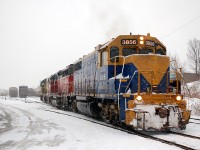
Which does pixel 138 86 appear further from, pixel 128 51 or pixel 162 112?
pixel 128 51

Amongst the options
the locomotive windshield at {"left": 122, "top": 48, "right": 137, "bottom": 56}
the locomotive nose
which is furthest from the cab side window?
the locomotive nose

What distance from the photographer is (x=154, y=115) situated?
34.3ft

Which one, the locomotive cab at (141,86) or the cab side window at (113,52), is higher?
the cab side window at (113,52)

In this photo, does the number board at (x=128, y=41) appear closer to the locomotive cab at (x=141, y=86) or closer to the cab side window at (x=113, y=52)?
the locomotive cab at (x=141, y=86)

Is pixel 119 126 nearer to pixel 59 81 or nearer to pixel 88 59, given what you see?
pixel 88 59

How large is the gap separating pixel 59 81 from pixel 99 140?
63.2 ft

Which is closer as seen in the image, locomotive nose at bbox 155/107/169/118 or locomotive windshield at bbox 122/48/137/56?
locomotive nose at bbox 155/107/169/118

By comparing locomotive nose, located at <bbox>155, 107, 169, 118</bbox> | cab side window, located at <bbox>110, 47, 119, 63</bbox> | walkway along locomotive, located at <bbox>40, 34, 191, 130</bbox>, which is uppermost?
cab side window, located at <bbox>110, 47, 119, 63</bbox>

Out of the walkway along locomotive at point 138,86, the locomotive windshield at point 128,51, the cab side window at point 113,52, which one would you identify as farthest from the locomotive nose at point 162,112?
the cab side window at point 113,52

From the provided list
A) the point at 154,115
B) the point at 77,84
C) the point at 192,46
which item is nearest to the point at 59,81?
the point at 77,84

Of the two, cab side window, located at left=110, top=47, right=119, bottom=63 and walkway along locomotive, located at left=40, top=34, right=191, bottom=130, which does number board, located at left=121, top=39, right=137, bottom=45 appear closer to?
walkway along locomotive, located at left=40, top=34, right=191, bottom=130

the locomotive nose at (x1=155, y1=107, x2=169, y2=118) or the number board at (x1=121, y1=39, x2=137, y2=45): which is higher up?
the number board at (x1=121, y1=39, x2=137, y2=45)

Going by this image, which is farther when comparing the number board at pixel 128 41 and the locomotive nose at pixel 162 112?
the number board at pixel 128 41

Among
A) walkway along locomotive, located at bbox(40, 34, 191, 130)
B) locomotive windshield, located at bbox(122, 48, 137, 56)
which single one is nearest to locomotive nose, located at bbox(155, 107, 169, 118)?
walkway along locomotive, located at bbox(40, 34, 191, 130)
